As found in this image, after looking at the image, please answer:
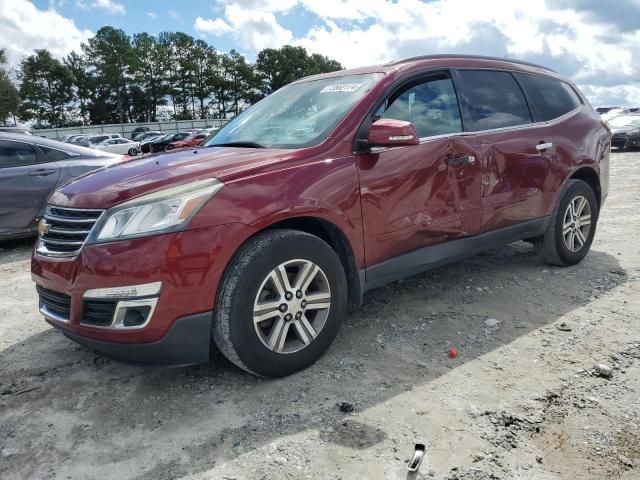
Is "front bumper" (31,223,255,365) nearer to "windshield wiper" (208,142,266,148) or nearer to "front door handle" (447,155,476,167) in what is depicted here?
"windshield wiper" (208,142,266,148)

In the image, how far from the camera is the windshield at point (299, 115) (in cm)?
320

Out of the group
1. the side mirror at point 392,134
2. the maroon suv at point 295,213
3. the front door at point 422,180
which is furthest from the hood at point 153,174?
the front door at point 422,180

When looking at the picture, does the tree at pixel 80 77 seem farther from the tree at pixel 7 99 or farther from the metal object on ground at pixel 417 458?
the metal object on ground at pixel 417 458

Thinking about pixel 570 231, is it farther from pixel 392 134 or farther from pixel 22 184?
pixel 22 184

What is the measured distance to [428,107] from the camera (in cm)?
357

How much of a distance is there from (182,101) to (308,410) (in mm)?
85028

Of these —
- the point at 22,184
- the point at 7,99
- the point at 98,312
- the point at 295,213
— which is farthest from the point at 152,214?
the point at 7,99

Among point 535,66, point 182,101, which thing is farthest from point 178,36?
point 535,66

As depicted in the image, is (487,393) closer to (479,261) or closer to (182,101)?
(479,261)

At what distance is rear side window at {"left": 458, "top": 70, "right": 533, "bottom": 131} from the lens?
3.80m

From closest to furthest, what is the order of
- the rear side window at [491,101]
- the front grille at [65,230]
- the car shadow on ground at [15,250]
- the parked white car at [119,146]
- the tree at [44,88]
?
A: the front grille at [65,230] → the rear side window at [491,101] → the car shadow on ground at [15,250] → the parked white car at [119,146] → the tree at [44,88]

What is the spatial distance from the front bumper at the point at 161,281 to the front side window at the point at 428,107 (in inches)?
55.1

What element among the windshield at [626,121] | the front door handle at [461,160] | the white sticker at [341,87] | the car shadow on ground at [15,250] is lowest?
the car shadow on ground at [15,250]

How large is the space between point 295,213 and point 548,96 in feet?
9.62
